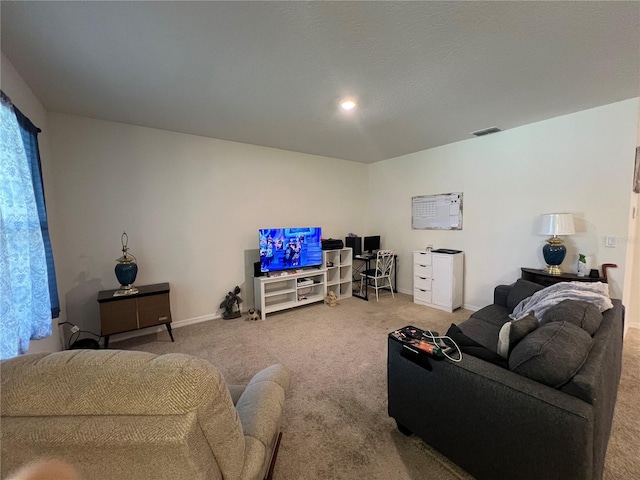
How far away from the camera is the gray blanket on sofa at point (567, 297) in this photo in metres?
1.91

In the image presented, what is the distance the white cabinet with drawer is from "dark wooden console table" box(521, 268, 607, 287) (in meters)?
0.81

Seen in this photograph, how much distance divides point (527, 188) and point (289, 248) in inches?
127

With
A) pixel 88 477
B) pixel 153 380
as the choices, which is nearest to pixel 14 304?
A: pixel 88 477

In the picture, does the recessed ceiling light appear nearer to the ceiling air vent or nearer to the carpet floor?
the ceiling air vent

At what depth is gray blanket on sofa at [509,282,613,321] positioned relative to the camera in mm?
1905

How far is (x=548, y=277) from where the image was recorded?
2.88 meters

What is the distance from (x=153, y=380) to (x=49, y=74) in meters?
2.66

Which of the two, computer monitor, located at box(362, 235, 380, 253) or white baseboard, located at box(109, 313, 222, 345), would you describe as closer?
white baseboard, located at box(109, 313, 222, 345)

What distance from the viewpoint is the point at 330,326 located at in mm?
3340

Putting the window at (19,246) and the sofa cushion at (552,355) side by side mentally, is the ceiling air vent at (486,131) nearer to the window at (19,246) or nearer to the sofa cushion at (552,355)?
the sofa cushion at (552,355)

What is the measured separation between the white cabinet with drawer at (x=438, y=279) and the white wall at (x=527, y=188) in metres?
0.22

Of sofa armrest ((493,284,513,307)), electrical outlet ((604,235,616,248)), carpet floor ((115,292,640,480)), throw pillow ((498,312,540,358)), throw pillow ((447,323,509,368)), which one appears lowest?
carpet floor ((115,292,640,480))

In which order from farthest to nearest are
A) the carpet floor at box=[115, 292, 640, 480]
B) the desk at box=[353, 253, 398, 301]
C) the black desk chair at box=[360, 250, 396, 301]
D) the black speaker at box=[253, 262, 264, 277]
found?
the desk at box=[353, 253, 398, 301]
the black desk chair at box=[360, 250, 396, 301]
the black speaker at box=[253, 262, 264, 277]
the carpet floor at box=[115, 292, 640, 480]

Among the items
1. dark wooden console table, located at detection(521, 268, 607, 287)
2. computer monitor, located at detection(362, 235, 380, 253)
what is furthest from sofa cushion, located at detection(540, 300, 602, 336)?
computer monitor, located at detection(362, 235, 380, 253)
